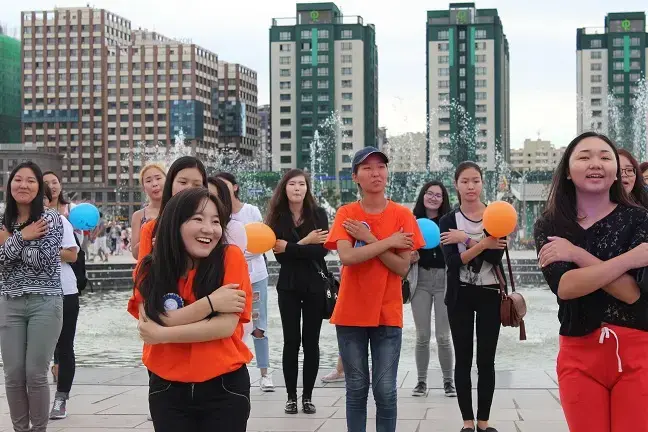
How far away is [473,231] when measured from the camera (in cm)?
638

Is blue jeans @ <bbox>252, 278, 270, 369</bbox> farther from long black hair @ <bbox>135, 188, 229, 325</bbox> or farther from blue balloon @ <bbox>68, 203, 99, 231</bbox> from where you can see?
long black hair @ <bbox>135, 188, 229, 325</bbox>

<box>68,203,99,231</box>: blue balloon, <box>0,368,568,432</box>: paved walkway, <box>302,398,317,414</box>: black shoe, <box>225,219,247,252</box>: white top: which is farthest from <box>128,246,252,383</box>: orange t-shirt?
<box>68,203,99,231</box>: blue balloon

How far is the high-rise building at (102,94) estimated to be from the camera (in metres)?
140

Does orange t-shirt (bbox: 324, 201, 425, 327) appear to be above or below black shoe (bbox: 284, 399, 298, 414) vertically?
above

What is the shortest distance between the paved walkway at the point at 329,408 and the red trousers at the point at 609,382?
271 centimetres

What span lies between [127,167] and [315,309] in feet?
442

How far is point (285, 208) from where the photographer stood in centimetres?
764

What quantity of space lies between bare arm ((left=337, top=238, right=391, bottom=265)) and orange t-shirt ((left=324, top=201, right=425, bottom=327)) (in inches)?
4.7

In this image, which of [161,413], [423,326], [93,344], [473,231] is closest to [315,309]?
[423,326]

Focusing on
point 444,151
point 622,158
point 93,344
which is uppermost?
point 444,151

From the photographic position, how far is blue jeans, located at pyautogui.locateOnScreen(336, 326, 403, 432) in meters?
5.36

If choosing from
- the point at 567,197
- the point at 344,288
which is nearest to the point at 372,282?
the point at 344,288

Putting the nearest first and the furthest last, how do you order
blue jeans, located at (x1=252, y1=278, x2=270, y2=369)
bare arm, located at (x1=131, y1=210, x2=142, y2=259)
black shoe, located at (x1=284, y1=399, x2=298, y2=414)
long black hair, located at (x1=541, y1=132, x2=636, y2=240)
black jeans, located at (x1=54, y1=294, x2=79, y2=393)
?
long black hair, located at (x1=541, y1=132, x2=636, y2=240), bare arm, located at (x1=131, y1=210, x2=142, y2=259), black jeans, located at (x1=54, y1=294, x2=79, y2=393), black shoe, located at (x1=284, y1=399, x2=298, y2=414), blue jeans, located at (x1=252, y1=278, x2=270, y2=369)

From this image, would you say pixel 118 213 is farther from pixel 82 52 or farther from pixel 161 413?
pixel 161 413
